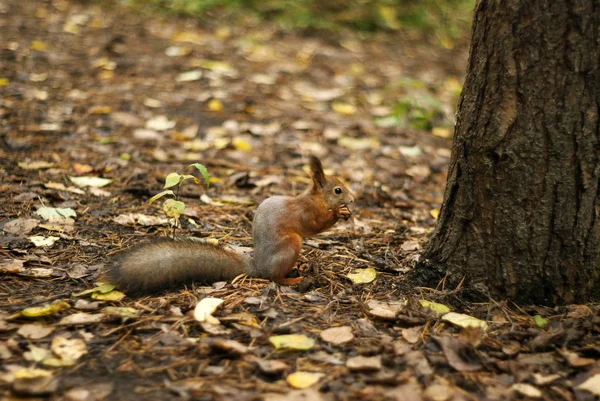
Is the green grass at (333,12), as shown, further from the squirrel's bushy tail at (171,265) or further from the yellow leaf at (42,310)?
the yellow leaf at (42,310)

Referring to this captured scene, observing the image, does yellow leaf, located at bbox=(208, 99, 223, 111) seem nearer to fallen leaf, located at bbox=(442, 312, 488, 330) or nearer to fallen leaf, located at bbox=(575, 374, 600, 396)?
fallen leaf, located at bbox=(442, 312, 488, 330)

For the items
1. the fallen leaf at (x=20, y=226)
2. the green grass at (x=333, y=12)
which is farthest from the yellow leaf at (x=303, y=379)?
the green grass at (x=333, y=12)

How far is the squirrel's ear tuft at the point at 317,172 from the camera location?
9.34 ft

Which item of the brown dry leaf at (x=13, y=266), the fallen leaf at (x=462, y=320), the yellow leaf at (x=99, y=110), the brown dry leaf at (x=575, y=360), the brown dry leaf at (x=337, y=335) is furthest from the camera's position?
the yellow leaf at (x=99, y=110)

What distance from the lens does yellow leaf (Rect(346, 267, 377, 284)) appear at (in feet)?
8.68

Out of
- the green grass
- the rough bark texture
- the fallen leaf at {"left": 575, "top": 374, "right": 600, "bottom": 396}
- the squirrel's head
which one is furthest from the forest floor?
the green grass

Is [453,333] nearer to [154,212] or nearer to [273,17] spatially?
[154,212]

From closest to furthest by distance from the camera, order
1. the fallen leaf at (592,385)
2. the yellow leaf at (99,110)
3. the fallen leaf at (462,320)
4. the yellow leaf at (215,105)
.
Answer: the fallen leaf at (592,385)
the fallen leaf at (462,320)
the yellow leaf at (99,110)
the yellow leaf at (215,105)

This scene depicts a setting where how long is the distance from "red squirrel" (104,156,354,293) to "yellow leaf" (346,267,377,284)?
0.24 m

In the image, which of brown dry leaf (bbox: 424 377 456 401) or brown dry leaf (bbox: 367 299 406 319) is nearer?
brown dry leaf (bbox: 424 377 456 401)

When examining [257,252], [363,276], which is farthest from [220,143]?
[363,276]

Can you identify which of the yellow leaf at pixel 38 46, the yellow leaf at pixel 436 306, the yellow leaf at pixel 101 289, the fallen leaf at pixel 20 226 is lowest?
the yellow leaf at pixel 101 289

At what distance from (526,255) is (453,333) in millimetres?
430

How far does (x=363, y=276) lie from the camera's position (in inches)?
106
